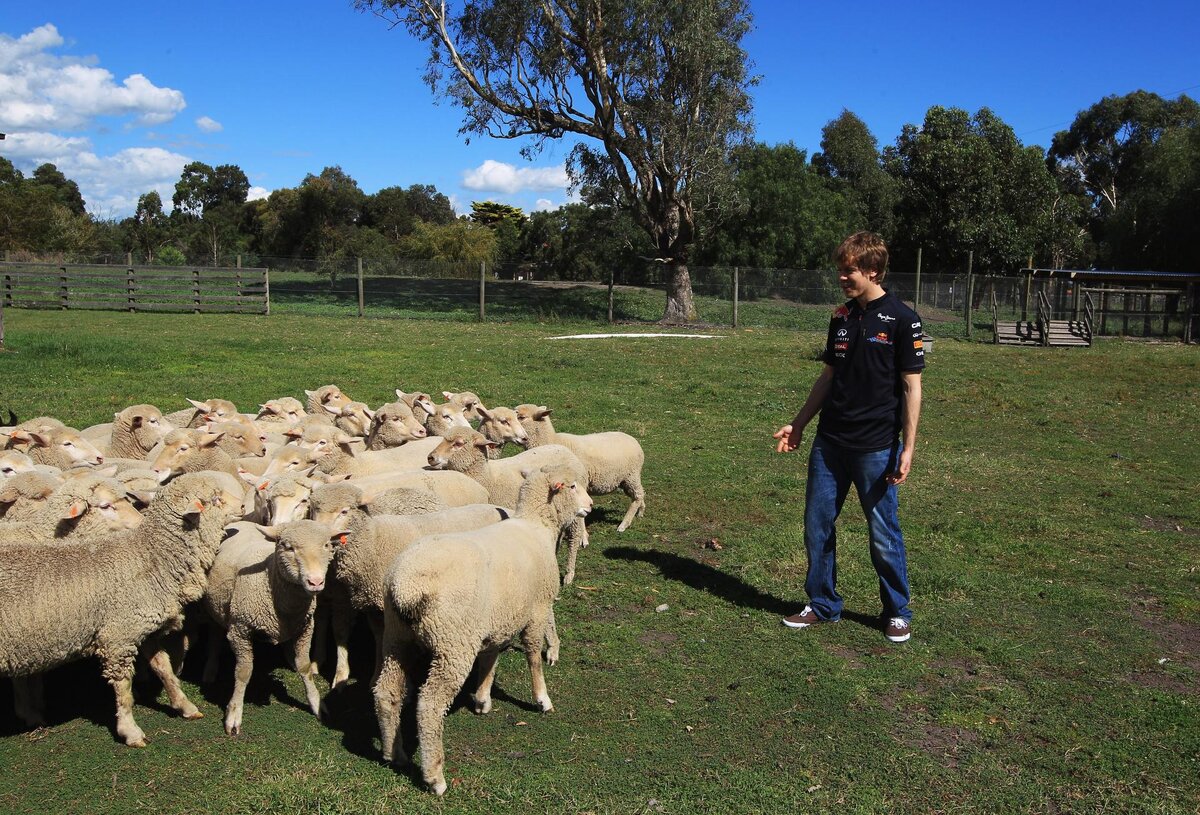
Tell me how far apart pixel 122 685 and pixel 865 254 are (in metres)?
4.74

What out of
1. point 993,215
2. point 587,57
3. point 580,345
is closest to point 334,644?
point 580,345

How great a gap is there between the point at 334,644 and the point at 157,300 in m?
28.2

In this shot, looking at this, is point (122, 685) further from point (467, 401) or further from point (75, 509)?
point (467, 401)

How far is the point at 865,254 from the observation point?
5738mm

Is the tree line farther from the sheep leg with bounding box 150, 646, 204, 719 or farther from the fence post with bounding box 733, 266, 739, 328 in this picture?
the sheep leg with bounding box 150, 646, 204, 719

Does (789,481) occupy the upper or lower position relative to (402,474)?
lower

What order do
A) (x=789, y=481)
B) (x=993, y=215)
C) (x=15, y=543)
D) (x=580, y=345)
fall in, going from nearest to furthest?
(x=15, y=543)
(x=789, y=481)
(x=580, y=345)
(x=993, y=215)

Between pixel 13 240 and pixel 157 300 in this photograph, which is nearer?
pixel 157 300

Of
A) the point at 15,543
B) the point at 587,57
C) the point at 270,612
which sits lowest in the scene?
the point at 270,612

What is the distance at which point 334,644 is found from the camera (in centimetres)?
594

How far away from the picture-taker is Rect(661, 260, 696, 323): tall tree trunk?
102 feet

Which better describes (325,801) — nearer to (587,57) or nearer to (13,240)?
(587,57)

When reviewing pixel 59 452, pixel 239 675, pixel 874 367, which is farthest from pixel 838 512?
pixel 59 452

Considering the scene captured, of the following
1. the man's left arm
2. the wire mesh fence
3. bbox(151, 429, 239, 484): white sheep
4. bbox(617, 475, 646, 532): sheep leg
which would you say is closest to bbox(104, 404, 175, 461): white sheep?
bbox(151, 429, 239, 484): white sheep
